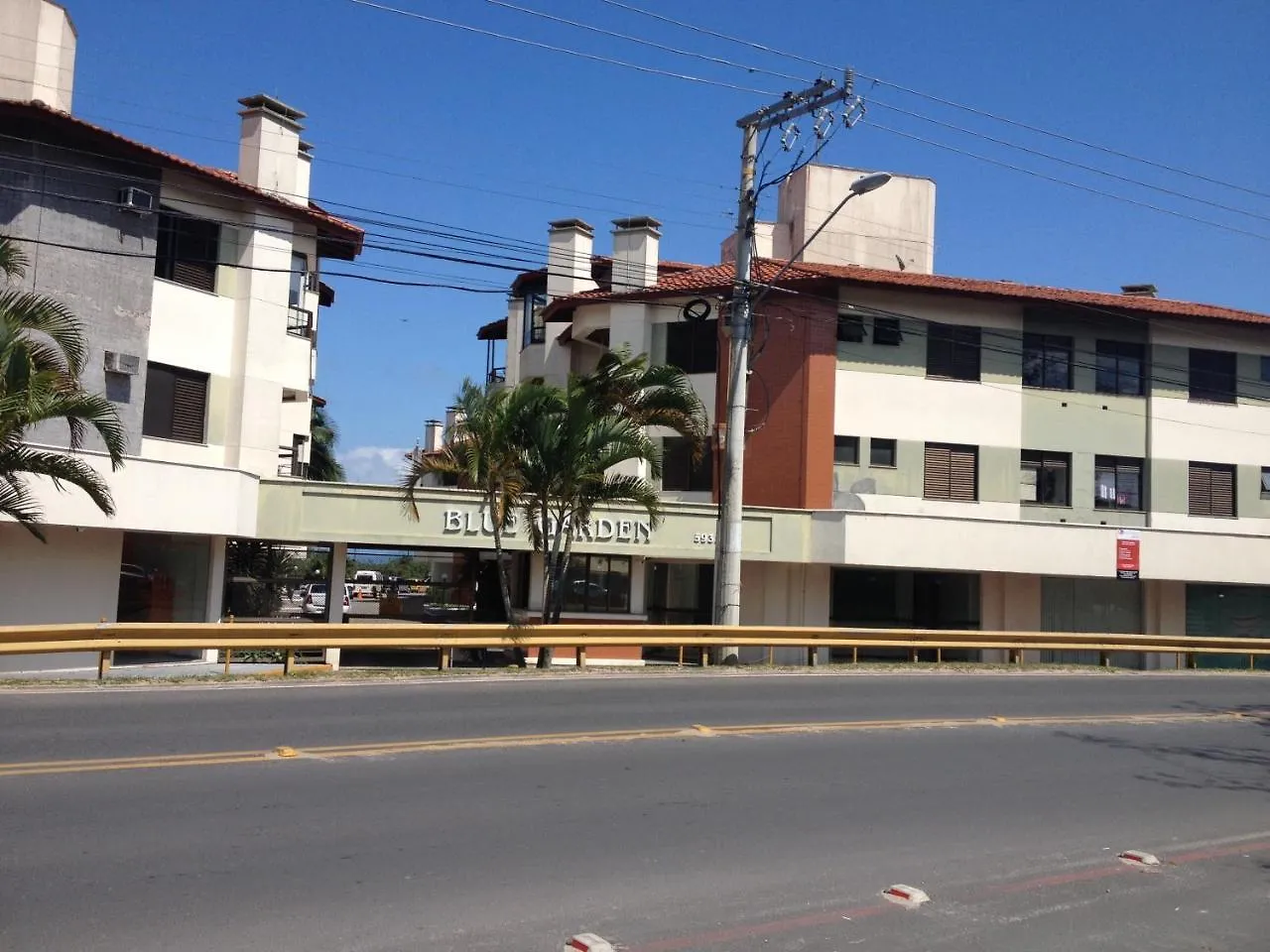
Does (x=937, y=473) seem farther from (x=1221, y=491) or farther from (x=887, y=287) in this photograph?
(x=1221, y=491)

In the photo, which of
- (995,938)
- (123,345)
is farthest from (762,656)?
(995,938)

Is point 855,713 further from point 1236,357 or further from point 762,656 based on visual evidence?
point 1236,357

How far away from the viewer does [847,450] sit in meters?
29.8

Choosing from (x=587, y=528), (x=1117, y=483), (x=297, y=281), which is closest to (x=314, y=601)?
(x=587, y=528)

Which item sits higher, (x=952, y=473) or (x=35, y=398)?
(x=952, y=473)

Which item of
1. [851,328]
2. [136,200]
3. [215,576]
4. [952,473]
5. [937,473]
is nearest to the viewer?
[136,200]

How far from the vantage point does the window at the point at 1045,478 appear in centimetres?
3150

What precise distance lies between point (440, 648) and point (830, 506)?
12.7 meters

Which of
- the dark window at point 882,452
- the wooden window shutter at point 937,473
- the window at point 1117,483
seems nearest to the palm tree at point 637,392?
the dark window at point 882,452

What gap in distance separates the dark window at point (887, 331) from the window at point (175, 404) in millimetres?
15561

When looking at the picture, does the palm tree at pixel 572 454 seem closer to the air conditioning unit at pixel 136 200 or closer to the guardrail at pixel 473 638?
the guardrail at pixel 473 638

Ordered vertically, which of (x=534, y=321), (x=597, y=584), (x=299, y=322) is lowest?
(x=597, y=584)

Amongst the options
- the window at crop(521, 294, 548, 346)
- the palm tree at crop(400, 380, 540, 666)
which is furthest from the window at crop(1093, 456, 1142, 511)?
the palm tree at crop(400, 380, 540, 666)

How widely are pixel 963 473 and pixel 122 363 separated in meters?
19.6
